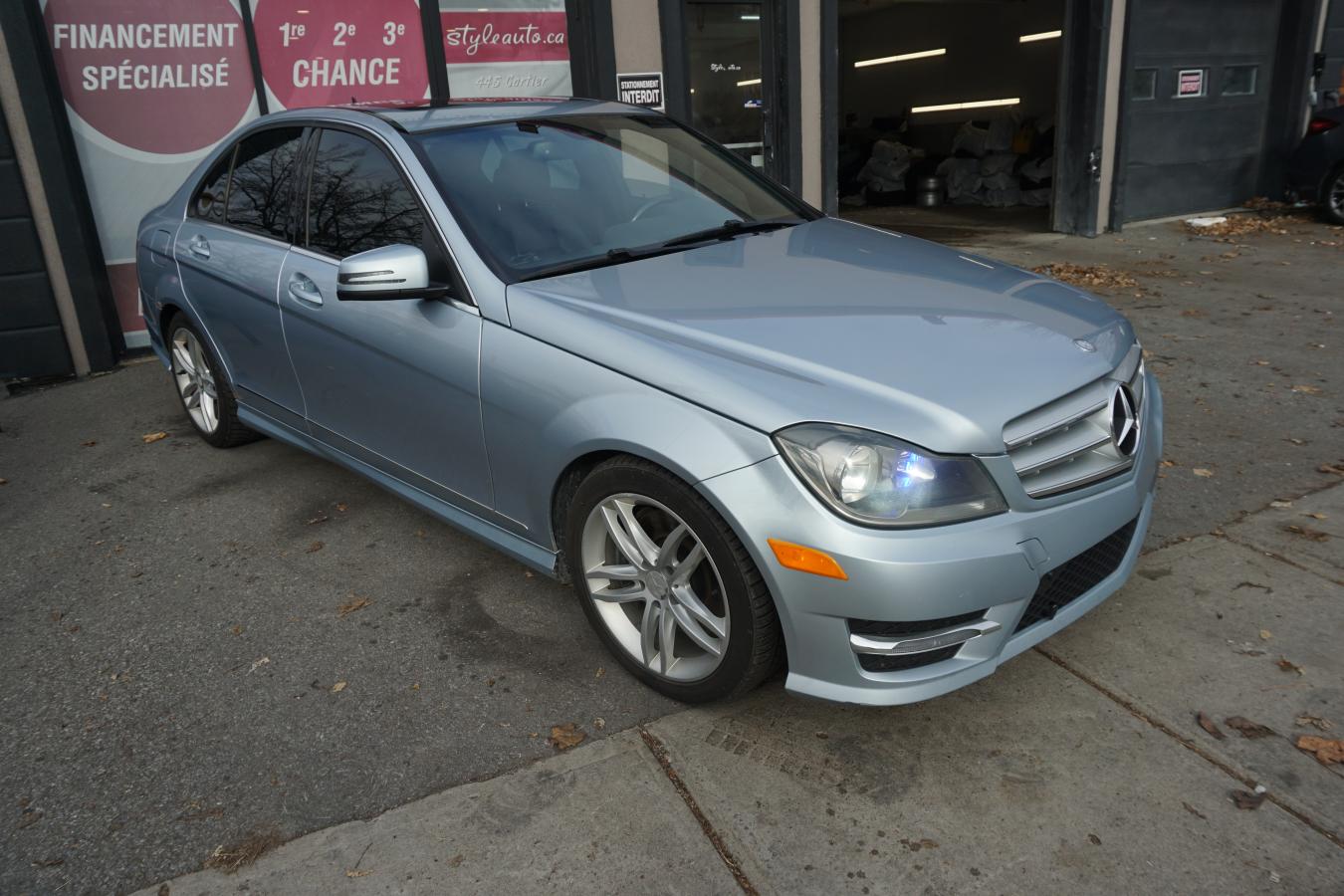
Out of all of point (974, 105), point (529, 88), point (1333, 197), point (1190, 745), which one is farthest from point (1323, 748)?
point (974, 105)

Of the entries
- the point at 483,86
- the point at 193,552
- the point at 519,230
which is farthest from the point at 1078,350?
the point at 483,86

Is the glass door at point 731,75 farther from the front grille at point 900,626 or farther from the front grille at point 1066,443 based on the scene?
the front grille at point 900,626

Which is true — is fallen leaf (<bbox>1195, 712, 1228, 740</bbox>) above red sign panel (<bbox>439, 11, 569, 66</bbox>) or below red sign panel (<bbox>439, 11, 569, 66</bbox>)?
below

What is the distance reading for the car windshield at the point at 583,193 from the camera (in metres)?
3.24

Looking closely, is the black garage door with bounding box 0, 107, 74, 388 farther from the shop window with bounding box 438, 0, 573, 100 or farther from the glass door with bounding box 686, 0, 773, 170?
the glass door with bounding box 686, 0, 773, 170

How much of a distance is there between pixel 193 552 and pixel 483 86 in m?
5.14

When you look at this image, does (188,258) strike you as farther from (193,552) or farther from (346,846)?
(346,846)

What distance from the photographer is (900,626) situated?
235cm

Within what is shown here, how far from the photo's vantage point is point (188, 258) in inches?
181

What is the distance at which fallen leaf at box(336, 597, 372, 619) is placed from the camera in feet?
11.4

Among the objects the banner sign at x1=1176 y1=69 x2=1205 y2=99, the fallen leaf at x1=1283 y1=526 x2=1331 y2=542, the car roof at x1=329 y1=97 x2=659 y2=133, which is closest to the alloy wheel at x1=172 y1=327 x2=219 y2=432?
the car roof at x1=329 y1=97 x2=659 y2=133

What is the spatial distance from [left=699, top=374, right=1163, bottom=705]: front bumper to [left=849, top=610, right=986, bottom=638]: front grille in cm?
1

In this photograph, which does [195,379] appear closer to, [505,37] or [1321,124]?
[505,37]

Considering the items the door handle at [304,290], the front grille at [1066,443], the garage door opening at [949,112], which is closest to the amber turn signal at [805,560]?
the front grille at [1066,443]
